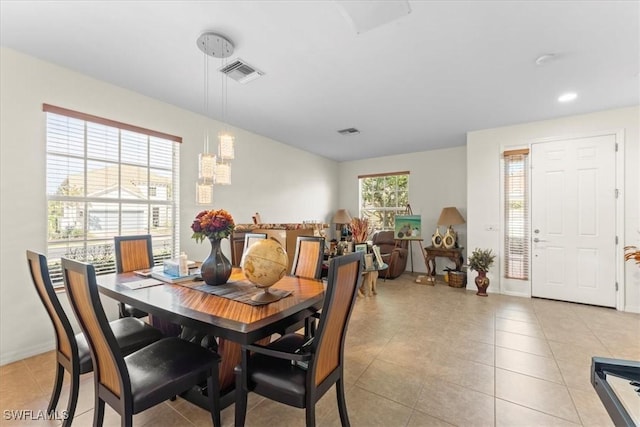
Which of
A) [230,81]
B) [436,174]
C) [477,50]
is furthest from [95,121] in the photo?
[436,174]

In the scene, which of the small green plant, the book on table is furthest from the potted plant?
the book on table

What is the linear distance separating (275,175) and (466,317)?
12.5 feet

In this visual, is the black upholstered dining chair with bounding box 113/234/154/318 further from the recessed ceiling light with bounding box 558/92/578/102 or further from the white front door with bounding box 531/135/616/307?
the white front door with bounding box 531/135/616/307

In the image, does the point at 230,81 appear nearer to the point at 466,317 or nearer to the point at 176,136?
the point at 176,136

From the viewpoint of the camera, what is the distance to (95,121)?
2896 millimetres

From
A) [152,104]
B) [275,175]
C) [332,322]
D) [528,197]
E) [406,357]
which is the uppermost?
[152,104]

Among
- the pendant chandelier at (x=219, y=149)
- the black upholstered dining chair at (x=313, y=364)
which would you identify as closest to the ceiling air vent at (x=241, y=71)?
the pendant chandelier at (x=219, y=149)

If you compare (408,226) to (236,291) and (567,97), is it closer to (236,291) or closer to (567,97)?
(567,97)

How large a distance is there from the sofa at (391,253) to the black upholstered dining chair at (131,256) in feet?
12.9

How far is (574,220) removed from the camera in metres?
3.92

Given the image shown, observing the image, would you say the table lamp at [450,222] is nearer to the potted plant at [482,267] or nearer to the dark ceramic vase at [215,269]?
the potted plant at [482,267]

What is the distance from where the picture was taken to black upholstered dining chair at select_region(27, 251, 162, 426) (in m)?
1.54

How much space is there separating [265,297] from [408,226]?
464cm

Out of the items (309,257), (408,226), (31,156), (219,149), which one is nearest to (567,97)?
(408,226)
